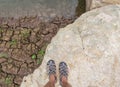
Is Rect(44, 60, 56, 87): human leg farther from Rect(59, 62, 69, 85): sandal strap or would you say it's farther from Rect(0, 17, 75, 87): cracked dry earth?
Rect(0, 17, 75, 87): cracked dry earth

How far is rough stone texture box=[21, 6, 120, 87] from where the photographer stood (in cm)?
489

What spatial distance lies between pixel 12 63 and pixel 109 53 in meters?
1.89

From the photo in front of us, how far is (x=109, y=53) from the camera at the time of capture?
4883mm

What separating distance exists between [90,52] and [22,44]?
62.7 inches

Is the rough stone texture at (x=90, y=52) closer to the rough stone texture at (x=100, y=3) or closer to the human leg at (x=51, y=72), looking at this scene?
the human leg at (x=51, y=72)

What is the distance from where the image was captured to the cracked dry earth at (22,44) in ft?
18.4

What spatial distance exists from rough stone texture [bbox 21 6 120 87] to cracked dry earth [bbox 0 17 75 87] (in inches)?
14.8

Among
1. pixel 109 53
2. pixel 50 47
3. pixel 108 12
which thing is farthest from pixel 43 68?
pixel 108 12

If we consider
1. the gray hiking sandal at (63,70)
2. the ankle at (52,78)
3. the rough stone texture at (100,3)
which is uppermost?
the rough stone texture at (100,3)

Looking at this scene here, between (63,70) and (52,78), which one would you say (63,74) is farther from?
(52,78)

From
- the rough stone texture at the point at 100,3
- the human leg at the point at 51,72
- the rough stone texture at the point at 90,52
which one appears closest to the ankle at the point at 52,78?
the human leg at the point at 51,72

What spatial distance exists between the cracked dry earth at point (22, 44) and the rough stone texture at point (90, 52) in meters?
0.38

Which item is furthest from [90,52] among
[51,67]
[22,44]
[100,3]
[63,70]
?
[22,44]

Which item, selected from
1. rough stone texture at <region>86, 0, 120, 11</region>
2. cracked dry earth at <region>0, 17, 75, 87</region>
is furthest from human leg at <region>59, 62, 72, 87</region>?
rough stone texture at <region>86, 0, 120, 11</region>
